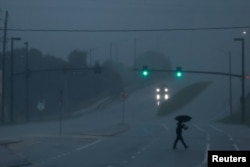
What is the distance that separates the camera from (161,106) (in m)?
126

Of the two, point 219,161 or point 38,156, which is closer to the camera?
point 219,161

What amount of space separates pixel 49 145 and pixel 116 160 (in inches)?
471

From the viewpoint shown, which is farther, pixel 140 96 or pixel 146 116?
pixel 140 96

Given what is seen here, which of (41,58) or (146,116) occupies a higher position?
(41,58)

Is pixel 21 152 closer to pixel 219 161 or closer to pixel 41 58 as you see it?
pixel 219 161

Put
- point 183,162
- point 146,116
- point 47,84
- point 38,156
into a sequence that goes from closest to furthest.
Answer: point 183,162 < point 38,156 < point 146,116 < point 47,84

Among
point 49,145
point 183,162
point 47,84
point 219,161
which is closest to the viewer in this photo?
point 219,161

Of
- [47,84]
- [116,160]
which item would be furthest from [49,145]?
[47,84]

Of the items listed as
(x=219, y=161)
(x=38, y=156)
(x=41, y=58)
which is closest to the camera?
(x=219, y=161)

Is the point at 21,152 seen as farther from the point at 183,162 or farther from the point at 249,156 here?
the point at 249,156

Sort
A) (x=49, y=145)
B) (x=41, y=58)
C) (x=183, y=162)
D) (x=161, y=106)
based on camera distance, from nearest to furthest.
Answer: (x=183, y=162) → (x=49, y=145) → (x=161, y=106) → (x=41, y=58)

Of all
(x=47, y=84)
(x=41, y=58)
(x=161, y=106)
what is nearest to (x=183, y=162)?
(x=161, y=106)

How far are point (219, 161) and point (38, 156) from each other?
20.5m

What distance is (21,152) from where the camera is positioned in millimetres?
34250
